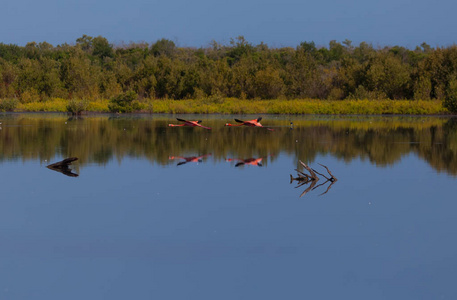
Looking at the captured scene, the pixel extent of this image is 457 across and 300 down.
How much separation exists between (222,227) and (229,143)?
15.3 metres

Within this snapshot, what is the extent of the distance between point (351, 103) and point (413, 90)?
7.76 metres

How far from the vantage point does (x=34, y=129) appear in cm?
3300

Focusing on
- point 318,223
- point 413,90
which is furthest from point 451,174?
point 413,90

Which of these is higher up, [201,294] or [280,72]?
[280,72]

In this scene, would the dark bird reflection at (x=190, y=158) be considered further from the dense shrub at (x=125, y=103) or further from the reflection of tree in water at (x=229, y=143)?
the dense shrub at (x=125, y=103)

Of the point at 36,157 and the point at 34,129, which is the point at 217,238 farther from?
the point at 34,129

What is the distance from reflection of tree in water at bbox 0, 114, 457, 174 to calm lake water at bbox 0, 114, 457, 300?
35cm

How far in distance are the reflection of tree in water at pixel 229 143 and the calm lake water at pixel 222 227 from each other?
35cm

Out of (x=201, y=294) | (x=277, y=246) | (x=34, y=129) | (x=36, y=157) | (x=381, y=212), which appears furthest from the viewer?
(x=34, y=129)

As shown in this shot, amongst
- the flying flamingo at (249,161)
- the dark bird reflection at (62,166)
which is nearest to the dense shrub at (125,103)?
the flying flamingo at (249,161)

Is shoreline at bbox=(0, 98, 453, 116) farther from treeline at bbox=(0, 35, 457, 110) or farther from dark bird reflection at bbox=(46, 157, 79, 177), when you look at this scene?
dark bird reflection at bbox=(46, 157, 79, 177)

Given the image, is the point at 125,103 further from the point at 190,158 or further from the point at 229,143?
the point at 190,158

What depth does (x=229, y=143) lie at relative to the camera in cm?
2612

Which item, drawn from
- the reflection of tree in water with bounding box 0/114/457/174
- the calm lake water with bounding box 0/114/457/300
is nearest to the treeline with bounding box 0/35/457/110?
the reflection of tree in water with bounding box 0/114/457/174
